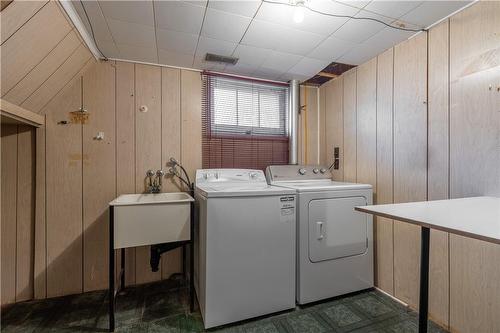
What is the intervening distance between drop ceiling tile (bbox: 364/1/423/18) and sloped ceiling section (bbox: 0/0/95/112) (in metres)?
2.01

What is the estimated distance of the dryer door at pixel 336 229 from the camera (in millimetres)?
1982

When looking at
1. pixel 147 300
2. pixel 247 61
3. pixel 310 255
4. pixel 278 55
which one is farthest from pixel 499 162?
pixel 147 300

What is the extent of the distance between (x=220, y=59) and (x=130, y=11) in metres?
0.89

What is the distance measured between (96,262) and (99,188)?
0.70 meters

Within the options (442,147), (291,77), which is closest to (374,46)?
(291,77)

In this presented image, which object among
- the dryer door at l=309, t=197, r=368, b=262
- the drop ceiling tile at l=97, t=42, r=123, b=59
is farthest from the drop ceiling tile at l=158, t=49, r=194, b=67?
the dryer door at l=309, t=197, r=368, b=262

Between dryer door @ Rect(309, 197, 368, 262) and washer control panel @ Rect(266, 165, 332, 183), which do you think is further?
washer control panel @ Rect(266, 165, 332, 183)

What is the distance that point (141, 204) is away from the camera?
5.69 feet

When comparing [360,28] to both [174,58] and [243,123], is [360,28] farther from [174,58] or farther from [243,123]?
[174,58]

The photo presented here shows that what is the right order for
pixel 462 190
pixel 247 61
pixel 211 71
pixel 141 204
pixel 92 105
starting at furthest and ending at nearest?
pixel 211 71
pixel 247 61
pixel 92 105
pixel 141 204
pixel 462 190

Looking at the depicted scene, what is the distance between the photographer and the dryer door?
78.0 inches

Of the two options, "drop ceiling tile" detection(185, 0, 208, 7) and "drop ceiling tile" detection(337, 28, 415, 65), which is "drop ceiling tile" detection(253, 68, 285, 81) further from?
"drop ceiling tile" detection(185, 0, 208, 7)

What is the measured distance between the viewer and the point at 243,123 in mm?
2740

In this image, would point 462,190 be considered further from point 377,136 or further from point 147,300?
point 147,300
